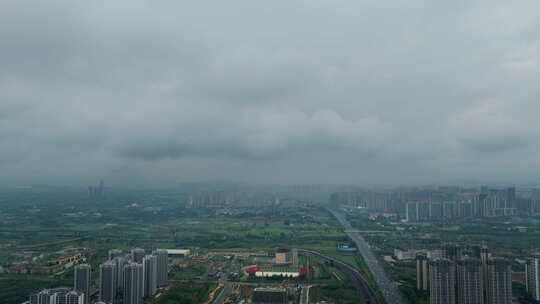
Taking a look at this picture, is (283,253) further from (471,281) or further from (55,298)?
(55,298)

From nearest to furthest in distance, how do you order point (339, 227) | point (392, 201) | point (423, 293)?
point (423, 293)
point (339, 227)
point (392, 201)

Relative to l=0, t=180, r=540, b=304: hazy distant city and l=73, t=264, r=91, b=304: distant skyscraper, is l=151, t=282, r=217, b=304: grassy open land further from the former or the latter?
l=73, t=264, r=91, b=304: distant skyscraper

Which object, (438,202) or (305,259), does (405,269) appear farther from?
(438,202)

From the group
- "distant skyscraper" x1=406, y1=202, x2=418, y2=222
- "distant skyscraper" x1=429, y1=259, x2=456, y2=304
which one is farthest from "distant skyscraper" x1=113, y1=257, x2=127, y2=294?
"distant skyscraper" x1=406, y1=202, x2=418, y2=222

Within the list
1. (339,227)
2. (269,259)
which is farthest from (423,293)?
(339,227)

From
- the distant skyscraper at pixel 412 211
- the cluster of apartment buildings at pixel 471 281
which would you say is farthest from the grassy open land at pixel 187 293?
the distant skyscraper at pixel 412 211

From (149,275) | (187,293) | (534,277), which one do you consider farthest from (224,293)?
(534,277)
